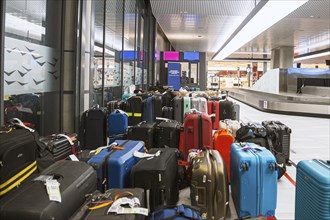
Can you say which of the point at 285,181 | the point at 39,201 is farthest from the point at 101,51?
the point at 39,201

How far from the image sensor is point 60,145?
3.39m

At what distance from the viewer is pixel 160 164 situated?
2.86 metres

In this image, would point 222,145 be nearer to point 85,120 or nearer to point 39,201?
point 85,120

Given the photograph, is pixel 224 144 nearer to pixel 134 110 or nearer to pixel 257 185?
pixel 257 185

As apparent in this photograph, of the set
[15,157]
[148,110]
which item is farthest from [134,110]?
[15,157]

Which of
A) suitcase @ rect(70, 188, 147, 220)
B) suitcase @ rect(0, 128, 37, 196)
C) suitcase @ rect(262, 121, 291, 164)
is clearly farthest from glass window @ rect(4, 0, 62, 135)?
suitcase @ rect(262, 121, 291, 164)

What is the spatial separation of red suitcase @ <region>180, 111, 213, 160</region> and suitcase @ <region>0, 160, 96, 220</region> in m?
2.07

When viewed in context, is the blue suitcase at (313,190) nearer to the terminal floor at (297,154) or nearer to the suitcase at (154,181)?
the terminal floor at (297,154)

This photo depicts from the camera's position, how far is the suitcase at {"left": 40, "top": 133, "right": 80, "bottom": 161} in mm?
3200

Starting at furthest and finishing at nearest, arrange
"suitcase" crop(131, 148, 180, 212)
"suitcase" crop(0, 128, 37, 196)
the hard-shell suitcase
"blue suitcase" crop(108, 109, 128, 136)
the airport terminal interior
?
the hard-shell suitcase, "blue suitcase" crop(108, 109, 128, 136), the airport terminal interior, "suitcase" crop(131, 148, 180, 212), "suitcase" crop(0, 128, 37, 196)

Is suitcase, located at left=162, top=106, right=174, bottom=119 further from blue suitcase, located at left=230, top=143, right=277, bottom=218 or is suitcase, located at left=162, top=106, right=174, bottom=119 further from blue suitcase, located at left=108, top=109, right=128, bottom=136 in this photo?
blue suitcase, located at left=230, top=143, right=277, bottom=218

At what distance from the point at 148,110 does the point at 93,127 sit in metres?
1.74

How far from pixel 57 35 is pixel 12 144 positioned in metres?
3.06

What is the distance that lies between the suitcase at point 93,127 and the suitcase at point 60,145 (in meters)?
1.28
